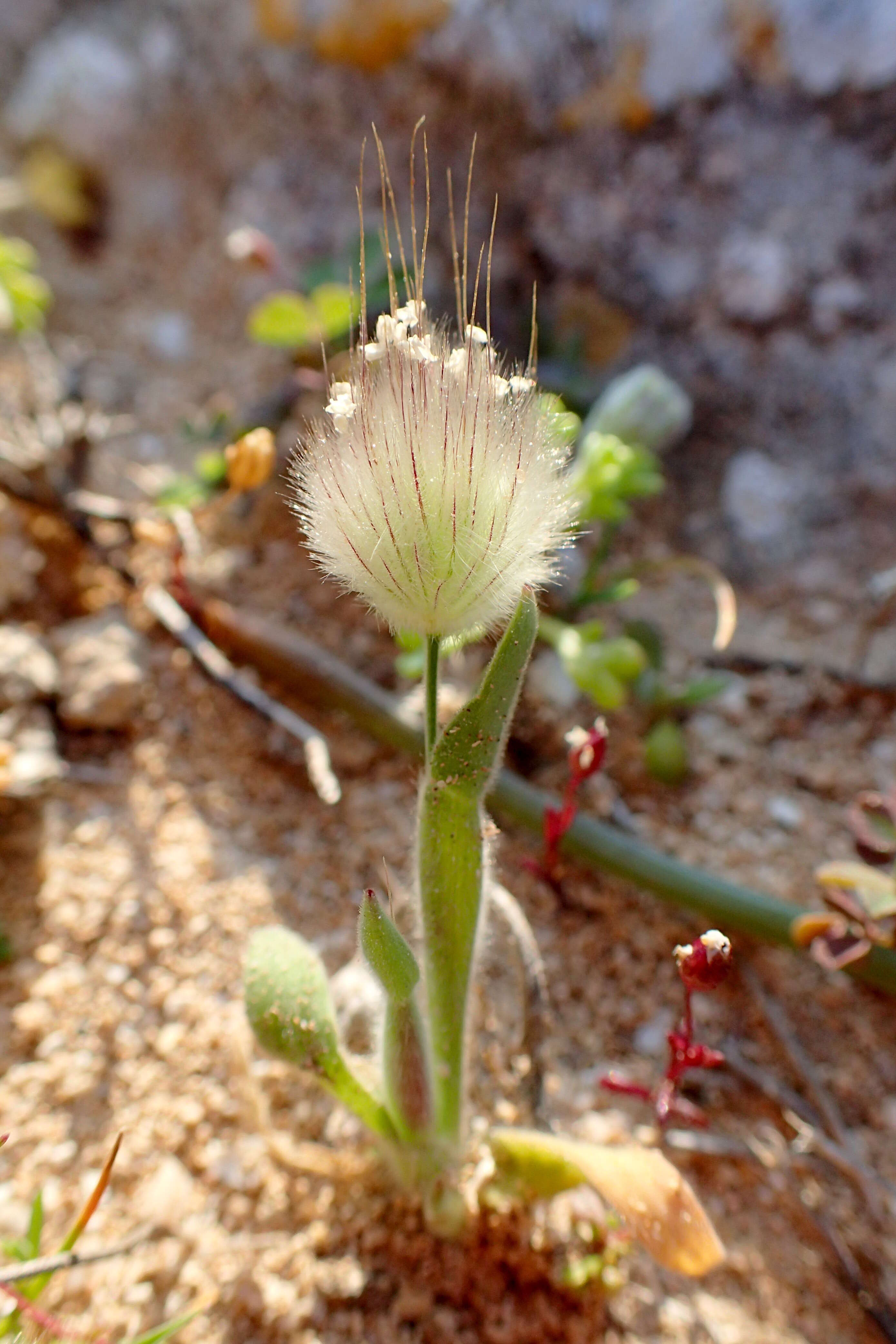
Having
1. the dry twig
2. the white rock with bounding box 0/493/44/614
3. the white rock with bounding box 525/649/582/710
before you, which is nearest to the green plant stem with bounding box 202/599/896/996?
the white rock with bounding box 525/649/582/710

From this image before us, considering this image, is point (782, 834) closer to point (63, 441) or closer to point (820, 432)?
point (820, 432)

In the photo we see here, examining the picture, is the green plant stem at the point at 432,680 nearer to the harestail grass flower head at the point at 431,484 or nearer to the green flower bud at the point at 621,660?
the harestail grass flower head at the point at 431,484

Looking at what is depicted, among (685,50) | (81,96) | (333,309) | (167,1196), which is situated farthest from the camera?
(81,96)

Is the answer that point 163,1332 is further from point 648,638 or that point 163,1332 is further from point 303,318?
point 303,318

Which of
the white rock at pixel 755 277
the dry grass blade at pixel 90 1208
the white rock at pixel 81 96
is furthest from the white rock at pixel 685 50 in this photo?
the dry grass blade at pixel 90 1208

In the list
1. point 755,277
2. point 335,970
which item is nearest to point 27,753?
point 335,970

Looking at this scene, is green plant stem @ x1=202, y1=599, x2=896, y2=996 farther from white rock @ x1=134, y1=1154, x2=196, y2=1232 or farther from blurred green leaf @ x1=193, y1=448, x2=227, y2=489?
white rock @ x1=134, y1=1154, x2=196, y2=1232
